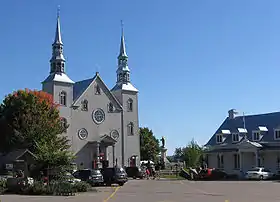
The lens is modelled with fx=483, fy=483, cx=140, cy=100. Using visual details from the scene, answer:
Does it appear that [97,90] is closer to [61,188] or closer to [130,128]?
[130,128]

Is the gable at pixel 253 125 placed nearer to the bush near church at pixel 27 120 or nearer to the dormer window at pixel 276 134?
the dormer window at pixel 276 134

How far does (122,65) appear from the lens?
80500 mm

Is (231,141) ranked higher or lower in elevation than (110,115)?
lower

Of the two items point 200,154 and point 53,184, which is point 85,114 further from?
point 53,184

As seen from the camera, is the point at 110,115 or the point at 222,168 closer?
the point at 222,168

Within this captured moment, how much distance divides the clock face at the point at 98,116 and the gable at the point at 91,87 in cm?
289

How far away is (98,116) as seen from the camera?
73938 mm

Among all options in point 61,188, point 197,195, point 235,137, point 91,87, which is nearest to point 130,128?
point 91,87

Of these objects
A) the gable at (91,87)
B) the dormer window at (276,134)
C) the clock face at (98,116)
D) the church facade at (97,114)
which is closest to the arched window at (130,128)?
the church facade at (97,114)

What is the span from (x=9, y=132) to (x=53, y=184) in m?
29.3

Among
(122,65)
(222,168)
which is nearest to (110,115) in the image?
(122,65)

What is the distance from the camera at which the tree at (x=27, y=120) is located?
55.5m

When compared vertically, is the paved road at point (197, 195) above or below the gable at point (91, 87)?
below

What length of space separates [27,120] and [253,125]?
3049cm
